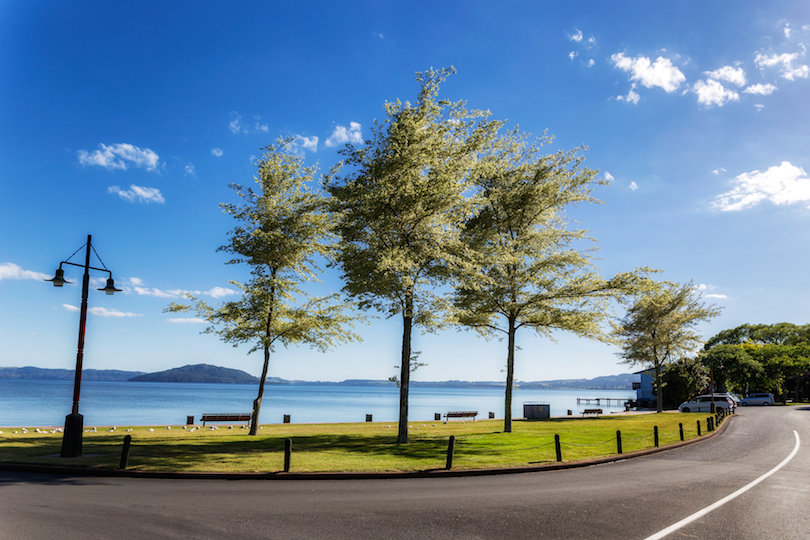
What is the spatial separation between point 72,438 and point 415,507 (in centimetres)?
1091

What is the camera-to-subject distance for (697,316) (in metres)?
42.9

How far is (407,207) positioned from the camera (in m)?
17.7

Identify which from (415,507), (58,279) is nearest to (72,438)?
(58,279)

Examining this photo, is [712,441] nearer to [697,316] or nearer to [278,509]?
[278,509]

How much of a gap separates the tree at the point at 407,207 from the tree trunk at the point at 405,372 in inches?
1.5

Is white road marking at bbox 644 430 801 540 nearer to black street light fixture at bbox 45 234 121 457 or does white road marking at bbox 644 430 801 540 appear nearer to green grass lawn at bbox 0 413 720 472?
green grass lawn at bbox 0 413 720 472

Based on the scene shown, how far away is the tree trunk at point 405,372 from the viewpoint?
18469mm

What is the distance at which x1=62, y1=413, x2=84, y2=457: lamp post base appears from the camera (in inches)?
541

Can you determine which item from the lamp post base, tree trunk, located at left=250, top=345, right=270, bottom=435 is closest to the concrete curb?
the lamp post base

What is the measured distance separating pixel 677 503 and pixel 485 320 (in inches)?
608

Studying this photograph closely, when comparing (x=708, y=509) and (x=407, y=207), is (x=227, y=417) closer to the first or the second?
(x=407, y=207)

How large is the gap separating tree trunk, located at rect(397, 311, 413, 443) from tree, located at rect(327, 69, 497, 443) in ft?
0.13

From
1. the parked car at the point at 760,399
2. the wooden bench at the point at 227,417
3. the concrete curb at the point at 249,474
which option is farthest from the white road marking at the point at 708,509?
the parked car at the point at 760,399

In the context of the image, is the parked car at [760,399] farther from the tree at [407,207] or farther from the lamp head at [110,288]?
the lamp head at [110,288]
